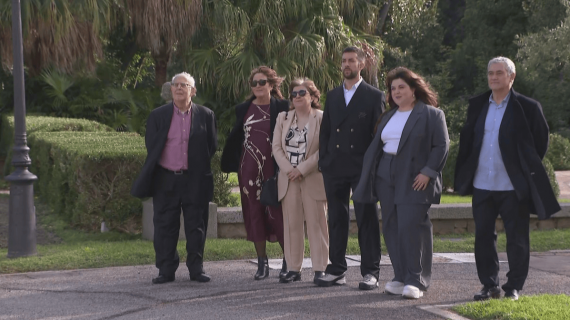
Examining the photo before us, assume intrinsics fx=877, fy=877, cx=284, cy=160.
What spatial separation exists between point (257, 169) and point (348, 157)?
3.08 feet

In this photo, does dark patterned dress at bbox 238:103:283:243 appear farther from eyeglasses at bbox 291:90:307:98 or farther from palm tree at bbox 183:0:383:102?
palm tree at bbox 183:0:383:102

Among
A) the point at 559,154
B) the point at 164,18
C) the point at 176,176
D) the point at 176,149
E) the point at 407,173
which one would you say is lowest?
the point at 559,154

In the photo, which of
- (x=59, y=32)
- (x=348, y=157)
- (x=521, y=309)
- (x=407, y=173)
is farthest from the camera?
(x=59, y=32)

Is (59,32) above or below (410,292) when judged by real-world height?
above

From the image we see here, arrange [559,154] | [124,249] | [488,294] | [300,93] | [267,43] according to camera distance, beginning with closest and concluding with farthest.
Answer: [488,294] < [300,93] < [124,249] < [267,43] < [559,154]

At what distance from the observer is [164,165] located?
7578 millimetres

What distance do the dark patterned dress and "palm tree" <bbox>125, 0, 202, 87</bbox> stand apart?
964 centimetres

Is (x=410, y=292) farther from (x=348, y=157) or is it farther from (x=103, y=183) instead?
(x=103, y=183)

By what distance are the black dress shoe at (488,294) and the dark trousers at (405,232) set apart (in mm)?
419

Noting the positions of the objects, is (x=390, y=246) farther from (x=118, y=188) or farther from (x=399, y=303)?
(x=118, y=188)

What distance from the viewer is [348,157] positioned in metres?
7.17

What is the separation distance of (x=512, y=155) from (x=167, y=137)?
2920mm

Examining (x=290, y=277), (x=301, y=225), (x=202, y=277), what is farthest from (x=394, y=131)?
(x=202, y=277)

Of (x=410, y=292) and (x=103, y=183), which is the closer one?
(x=410, y=292)
